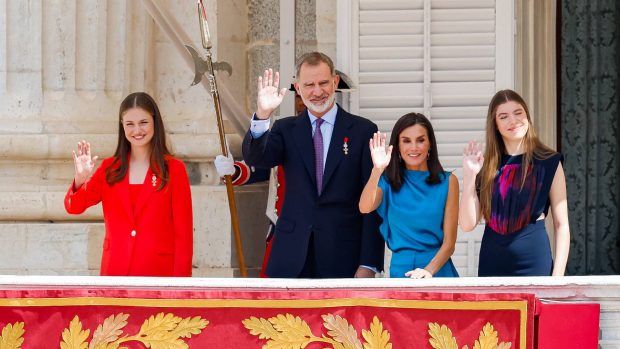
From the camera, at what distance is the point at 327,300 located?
5.25 meters

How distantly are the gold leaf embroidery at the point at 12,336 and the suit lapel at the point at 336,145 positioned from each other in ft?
4.91

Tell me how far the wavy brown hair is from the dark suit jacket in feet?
1.85

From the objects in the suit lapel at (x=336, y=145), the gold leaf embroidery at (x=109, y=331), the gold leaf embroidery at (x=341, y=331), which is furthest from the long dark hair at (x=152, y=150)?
the gold leaf embroidery at (x=341, y=331)

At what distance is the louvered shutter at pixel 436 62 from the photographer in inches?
294

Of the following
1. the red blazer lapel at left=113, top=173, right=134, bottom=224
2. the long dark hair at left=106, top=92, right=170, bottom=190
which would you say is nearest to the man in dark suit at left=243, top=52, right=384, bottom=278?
the long dark hair at left=106, top=92, right=170, bottom=190

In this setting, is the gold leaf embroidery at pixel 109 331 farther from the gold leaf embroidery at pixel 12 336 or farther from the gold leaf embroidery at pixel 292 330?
the gold leaf embroidery at pixel 292 330

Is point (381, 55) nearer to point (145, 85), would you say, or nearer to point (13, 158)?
point (145, 85)

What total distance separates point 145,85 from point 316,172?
163cm

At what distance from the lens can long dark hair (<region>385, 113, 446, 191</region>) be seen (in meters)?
6.07

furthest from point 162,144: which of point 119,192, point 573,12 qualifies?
point 573,12

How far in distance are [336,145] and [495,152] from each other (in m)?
0.75

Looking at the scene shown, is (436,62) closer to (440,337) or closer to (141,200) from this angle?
(141,200)

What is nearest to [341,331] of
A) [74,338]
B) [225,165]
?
[74,338]

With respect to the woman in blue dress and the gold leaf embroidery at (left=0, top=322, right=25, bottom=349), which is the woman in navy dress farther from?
the gold leaf embroidery at (left=0, top=322, right=25, bottom=349)
